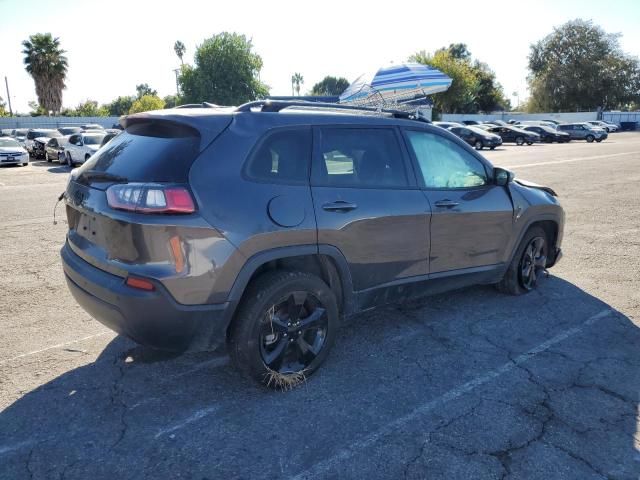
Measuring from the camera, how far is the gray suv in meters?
2.78

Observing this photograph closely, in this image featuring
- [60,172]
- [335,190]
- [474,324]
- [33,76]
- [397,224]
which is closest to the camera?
[335,190]

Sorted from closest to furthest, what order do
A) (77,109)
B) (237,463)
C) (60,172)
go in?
1. (237,463)
2. (60,172)
3. (77,109)

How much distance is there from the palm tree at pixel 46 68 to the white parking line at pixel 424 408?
6012 centimetres

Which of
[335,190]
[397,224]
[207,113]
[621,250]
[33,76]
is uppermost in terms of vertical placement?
[33,76]

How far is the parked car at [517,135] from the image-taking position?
36125mm

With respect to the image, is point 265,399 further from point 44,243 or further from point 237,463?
point 44,243

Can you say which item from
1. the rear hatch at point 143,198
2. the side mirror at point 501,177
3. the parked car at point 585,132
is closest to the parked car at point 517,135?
the parked car at point 585,132

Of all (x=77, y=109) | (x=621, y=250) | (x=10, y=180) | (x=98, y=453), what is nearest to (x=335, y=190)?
(x=98, y=453)

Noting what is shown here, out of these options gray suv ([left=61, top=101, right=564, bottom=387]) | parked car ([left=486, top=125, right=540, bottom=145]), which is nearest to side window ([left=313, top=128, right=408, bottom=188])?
gray suv ([left=61, top=101, right=564, bottom=387])

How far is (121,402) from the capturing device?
122 inches

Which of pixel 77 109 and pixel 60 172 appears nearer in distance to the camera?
pixel 60 172

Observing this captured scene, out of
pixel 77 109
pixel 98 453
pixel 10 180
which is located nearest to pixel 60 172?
pixel 10 180

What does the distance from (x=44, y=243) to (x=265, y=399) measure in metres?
5.30

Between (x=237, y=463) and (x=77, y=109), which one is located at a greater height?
(x=77, y=109)
